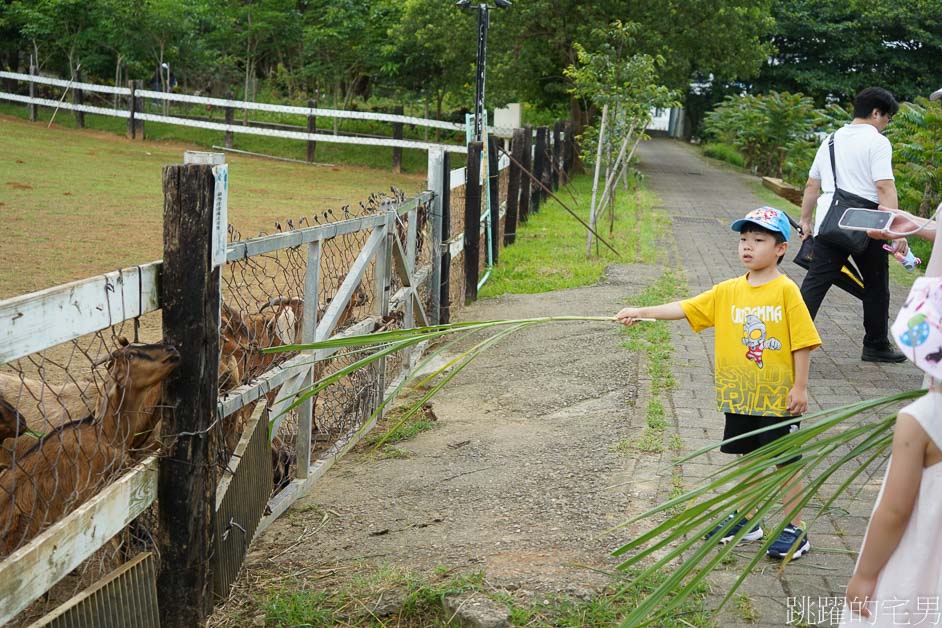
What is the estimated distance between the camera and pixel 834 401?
228 inches

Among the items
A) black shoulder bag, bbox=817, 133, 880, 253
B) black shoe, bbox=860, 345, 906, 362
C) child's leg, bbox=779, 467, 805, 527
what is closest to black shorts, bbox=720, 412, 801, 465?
child's leg, bbox=779, 467, 805, 527

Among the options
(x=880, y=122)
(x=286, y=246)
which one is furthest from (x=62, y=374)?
(x=880, y=122)

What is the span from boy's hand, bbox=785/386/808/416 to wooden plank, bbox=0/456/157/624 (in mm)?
2199

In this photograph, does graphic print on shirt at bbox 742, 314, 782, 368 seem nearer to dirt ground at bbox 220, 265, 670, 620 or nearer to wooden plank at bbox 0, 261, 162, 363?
dirt ground at bbox 220, 265, 670, 620

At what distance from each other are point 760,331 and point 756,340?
0.04m

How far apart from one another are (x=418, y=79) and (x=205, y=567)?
23.6m

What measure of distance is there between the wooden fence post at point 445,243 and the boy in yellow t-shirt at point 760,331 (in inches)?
153

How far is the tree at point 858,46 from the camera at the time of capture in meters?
34.1

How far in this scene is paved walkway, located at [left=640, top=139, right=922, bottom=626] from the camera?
3.33 m

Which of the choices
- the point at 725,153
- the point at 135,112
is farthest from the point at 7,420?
the point at 725,153

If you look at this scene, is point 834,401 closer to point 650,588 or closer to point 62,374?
point 650,588

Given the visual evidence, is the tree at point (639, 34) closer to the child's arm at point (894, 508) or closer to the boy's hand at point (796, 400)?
the boy's hand at point (796, 400)

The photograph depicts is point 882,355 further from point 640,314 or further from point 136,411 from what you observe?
point 136,411

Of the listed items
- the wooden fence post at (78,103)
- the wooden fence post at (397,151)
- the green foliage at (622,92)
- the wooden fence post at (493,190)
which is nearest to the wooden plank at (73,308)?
the wooden fence post at (493,190)
